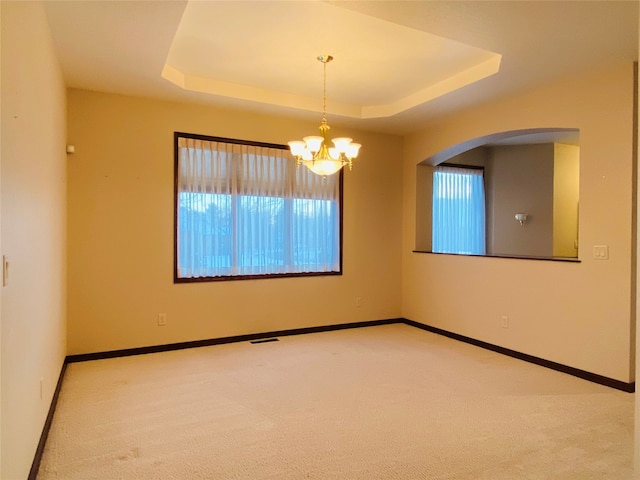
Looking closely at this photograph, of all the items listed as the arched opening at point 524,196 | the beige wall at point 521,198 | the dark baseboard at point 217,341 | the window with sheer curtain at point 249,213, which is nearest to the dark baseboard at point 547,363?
the dark baseboard at point 217,341

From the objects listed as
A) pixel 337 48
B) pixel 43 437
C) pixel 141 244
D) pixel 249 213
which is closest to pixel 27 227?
pixel 43 437

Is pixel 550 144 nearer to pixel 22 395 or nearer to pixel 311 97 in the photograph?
pixel 311 97

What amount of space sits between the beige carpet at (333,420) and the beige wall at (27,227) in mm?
437

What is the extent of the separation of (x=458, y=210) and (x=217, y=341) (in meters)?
4.15

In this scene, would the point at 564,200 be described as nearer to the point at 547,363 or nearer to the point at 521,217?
the point at 521,217

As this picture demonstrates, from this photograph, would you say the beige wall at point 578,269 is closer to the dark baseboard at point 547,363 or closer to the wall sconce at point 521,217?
the dark baseboard at point 547,363

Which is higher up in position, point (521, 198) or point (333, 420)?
point (521, 198)

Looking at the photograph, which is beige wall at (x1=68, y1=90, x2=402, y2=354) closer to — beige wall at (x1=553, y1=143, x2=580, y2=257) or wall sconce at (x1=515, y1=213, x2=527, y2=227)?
wall sconce at (x1=515, y1=213, x2=527, y2=227)

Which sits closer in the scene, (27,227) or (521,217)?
(27,227)

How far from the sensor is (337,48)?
135 inches

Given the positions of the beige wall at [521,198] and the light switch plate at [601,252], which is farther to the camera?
the beige wall at [521,198]

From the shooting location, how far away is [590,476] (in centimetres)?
215

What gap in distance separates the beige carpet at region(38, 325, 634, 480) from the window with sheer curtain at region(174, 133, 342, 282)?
3.66 ft

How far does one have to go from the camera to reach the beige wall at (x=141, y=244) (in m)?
4.06
